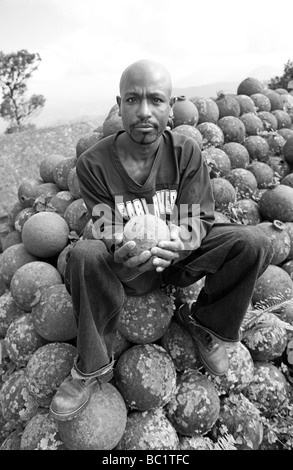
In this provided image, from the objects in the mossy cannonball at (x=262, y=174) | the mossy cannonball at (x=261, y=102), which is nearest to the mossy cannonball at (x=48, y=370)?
the mossy cannonball at (x=262, y=174)

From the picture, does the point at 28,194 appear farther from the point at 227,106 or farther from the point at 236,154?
the point at 227,106

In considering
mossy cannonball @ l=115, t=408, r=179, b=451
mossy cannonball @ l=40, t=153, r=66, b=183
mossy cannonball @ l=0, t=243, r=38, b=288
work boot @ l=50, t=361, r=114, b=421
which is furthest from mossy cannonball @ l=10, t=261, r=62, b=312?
mossy cannonball @ l=40, t=153, r=66, b=183

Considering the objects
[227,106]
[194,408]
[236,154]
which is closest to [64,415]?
[194,408]

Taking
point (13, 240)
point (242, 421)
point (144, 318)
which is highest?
point (144, 318)

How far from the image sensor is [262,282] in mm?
3447

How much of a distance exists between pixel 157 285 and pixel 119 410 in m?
0.84

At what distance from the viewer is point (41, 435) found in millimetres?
2480

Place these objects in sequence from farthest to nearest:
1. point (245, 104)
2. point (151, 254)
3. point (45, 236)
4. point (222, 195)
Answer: point (245, 104) → point (222, 195) → point (45, 236) → point (151, 254)

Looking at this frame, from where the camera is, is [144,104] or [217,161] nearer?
[144,104]

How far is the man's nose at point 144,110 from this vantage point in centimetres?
217

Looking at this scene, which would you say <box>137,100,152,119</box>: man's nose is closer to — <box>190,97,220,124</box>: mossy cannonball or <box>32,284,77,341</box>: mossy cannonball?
<box>32,284,77,341</box>: mossy cannonball

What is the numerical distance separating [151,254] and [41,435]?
1463 mm

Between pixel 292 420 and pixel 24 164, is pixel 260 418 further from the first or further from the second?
pixel 24 164
